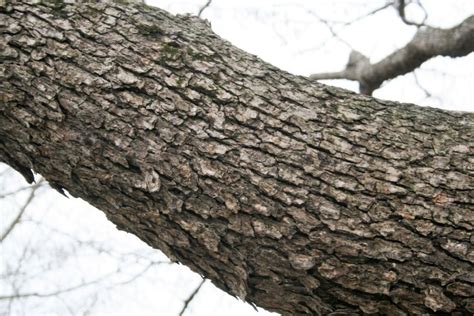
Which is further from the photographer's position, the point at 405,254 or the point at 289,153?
the point at 289,153

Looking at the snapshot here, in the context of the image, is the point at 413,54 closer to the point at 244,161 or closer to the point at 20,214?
the point at 244,161

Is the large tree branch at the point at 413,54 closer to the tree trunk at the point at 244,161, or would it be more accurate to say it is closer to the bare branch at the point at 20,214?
the tree trunk at the point at 244,161

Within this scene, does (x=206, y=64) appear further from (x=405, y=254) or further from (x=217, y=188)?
(x=405, y=254)

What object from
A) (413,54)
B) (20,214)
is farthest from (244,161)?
(20,214)

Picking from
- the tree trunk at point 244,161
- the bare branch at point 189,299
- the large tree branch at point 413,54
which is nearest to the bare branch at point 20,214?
the bare branch at point 189,299

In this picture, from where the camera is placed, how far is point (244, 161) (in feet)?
4.45

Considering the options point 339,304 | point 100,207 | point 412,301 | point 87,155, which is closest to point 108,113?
point 87,155

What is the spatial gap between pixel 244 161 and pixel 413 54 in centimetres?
182

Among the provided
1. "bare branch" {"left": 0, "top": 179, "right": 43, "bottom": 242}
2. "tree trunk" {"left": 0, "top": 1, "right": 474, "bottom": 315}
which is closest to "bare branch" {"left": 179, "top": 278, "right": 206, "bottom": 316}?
"bare branch" {"left": 0, "top": 179, "right": 43, "bottom": 242}

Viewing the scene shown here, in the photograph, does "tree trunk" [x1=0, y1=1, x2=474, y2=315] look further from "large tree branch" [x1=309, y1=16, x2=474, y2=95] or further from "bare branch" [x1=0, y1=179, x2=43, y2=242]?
"bare branch" [x1=0, y1=179, x2=43, y2=242]

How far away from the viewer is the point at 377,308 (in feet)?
4.20

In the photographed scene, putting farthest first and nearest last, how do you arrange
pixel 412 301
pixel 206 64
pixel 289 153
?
1. pixel 206 64
2. pixel 289 153
3. pixel 412 301

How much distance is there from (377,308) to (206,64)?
2.21ft

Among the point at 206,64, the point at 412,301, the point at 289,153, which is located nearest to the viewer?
the point at 412,301
